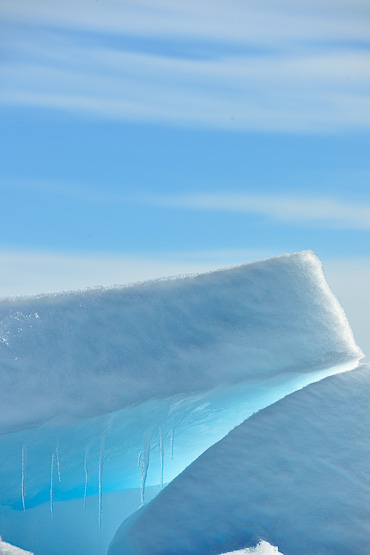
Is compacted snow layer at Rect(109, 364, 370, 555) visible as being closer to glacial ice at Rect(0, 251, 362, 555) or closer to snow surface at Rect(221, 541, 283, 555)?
snow surface at Rect(221, 541, 283, 555)

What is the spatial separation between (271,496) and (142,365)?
162 centimetres

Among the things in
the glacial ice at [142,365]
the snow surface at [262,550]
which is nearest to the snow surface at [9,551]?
the glacial ice at [142,365]

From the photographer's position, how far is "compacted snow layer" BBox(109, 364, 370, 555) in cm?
484

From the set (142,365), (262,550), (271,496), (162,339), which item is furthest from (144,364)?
(262,550)

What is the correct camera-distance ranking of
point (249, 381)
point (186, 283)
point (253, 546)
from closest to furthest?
1. point (253, 546)
2. point (249, 381)
3. point (186, 283)

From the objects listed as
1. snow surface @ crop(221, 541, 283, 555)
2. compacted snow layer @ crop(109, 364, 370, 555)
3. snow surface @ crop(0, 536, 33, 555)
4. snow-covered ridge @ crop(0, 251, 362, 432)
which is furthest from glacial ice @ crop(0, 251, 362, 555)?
snow surface @ crop(221, 541, 283, 555)

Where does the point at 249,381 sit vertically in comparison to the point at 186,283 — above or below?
below

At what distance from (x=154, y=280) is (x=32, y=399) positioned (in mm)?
1694

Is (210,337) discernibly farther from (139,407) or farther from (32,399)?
(32,399)

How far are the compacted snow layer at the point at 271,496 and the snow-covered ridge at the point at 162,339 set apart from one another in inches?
24.9

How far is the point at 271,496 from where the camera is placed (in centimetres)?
498

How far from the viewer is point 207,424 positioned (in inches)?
250

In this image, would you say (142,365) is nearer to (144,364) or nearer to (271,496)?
(144,364)

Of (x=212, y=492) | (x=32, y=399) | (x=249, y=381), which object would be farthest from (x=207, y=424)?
(x=32, y=399)
